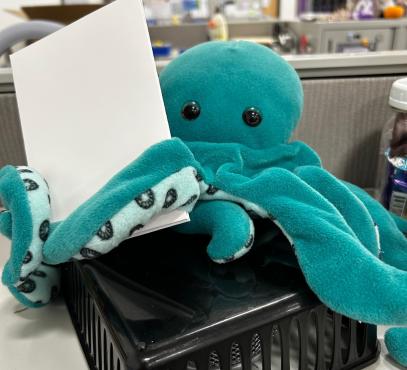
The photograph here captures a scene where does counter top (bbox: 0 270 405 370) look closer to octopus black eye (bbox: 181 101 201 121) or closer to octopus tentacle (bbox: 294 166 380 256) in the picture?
octopus tentacle (bbox: 294 166 380 256)

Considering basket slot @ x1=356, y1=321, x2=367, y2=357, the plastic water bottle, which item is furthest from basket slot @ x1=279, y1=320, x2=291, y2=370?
the plastic water bottle

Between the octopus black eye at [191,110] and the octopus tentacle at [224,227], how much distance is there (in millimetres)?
90

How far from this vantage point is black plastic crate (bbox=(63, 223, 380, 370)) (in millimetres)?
312

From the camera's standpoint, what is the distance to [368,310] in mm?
314

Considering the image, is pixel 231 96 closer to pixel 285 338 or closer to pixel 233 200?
pixel 233 200

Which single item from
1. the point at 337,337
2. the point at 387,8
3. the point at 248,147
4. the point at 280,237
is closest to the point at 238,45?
the point at 248,147

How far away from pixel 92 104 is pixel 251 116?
158mm

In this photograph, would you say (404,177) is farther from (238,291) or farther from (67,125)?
(67,125)

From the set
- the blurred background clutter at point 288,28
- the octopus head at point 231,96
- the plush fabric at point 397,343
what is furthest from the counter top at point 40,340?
the blurred background clutter at point 288,28

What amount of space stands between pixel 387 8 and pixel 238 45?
2086 millimetres

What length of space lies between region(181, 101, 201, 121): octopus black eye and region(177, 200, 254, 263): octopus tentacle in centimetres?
9

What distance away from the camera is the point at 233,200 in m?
0.40

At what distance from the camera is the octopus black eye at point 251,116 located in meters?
0.40

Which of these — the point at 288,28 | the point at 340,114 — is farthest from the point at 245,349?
the point at 288,28
